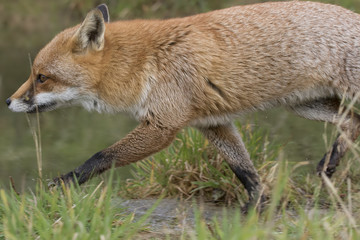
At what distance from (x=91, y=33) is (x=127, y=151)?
112cm

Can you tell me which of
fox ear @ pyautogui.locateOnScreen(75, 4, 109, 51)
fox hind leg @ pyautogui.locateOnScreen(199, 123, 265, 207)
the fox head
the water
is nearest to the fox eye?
the fox head

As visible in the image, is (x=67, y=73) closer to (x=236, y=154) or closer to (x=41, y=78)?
(x=41, y=78)

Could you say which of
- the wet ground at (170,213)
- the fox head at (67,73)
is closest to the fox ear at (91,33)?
the fox head at (67,73)

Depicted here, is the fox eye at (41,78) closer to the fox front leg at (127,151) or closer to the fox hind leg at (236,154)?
the fox front leg at (127,151)

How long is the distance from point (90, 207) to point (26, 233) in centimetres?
49

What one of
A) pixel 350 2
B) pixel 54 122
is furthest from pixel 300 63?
pixel 350 2

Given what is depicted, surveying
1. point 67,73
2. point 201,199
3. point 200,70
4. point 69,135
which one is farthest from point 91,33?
point 69,135

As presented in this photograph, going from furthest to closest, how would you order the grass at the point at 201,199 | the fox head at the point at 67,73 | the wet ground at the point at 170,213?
the fox head at the point at 67,73, the wet ground at the point at 170,213, the grass at the point at 201,199

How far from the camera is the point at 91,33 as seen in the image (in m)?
5.08

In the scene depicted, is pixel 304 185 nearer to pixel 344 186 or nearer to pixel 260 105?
pixel 344 186

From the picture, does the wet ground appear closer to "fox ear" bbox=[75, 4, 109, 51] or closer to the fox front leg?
the fox front leg

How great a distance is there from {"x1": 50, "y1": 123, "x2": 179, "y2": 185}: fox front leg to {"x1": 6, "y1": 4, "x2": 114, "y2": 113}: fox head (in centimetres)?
54

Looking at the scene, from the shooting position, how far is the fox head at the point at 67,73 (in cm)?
504

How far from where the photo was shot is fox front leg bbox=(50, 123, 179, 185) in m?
4.77
